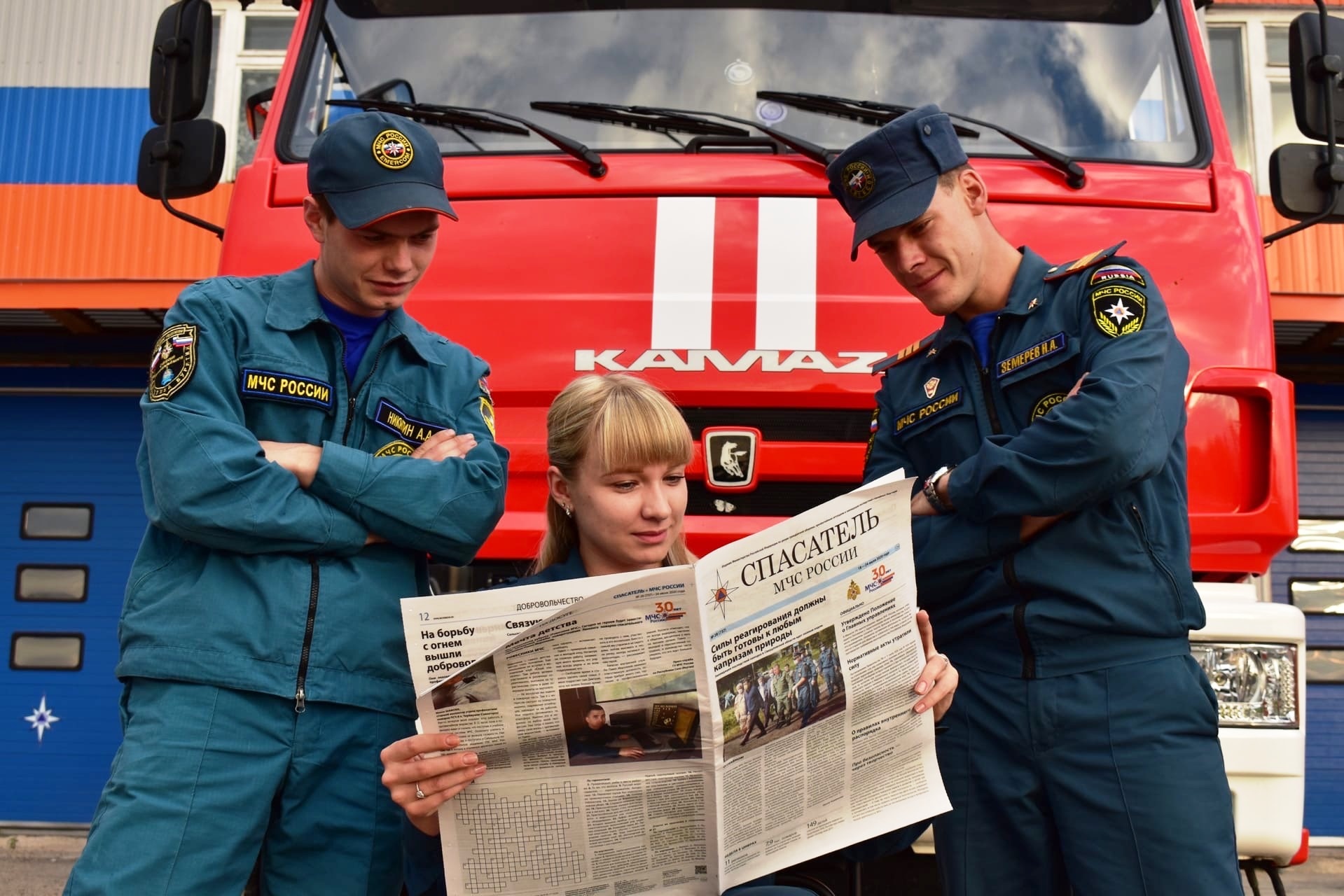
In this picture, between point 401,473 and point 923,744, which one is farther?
point 401,473

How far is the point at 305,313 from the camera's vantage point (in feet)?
7.09

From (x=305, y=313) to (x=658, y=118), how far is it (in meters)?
1.31

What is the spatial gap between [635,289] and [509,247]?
0.34 metres

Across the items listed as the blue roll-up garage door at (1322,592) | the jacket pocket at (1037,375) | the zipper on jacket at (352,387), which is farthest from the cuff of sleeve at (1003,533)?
the blue roll-up garage door at (1322,592)

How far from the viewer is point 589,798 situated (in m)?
1.79

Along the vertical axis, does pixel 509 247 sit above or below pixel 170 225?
below

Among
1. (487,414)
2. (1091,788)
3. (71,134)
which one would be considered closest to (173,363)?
(487,414)

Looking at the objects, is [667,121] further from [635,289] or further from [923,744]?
[923,744]

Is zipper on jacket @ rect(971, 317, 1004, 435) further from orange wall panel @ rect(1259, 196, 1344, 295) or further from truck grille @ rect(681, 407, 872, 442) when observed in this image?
orange wall panel @ rect(1259, 196, 1344, 295)

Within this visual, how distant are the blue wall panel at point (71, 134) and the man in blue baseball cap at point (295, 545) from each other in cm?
766

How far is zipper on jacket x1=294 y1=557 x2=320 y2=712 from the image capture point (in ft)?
6.41

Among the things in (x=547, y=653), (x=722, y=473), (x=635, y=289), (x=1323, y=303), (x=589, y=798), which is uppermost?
(x=1323, y=303)

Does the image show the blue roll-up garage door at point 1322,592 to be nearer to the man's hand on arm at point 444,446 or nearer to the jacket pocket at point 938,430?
the jacket pocket at point 938,430

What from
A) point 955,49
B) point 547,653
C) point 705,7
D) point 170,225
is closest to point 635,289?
point 705,7
